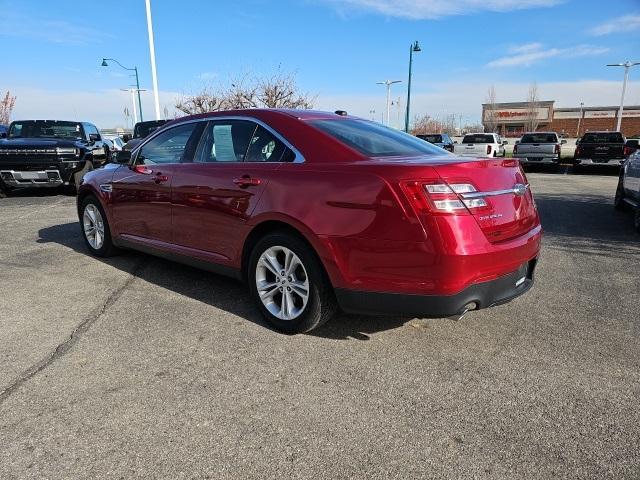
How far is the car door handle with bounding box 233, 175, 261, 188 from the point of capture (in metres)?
3.67

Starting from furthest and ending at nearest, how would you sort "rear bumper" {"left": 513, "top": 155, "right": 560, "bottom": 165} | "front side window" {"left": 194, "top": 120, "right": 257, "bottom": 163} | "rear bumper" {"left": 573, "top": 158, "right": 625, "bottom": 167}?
"rear bumper" {"left": 513, "top": 155, "right": 560, "bottom": 165}, "rear bumper" {"left": 573, "top": 158, "right": 625, "bottom": 167}, "front side window" {"left": 194, "top": 120, "right": 257, "bottom": 163}

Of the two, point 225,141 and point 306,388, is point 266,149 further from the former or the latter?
point 306,388

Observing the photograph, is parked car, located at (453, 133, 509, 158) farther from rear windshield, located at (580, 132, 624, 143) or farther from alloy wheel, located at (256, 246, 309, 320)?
alloy wheel, located at (256, 246, 309, 320)

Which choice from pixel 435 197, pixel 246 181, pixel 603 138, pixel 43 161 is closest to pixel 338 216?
pixel 435 197

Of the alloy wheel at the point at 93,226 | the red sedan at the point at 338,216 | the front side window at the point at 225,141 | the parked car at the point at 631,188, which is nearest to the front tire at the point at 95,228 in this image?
the alloy wheel at the point at 93,226

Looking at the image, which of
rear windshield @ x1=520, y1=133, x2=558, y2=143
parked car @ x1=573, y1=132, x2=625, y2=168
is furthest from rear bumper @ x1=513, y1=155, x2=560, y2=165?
rear windshield @ x1=520, y1=133, x2=558, y2=143

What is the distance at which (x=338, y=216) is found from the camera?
3164mm

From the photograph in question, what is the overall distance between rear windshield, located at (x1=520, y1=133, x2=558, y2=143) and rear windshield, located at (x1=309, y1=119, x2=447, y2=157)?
63.1 ft

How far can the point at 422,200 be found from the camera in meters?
2.88

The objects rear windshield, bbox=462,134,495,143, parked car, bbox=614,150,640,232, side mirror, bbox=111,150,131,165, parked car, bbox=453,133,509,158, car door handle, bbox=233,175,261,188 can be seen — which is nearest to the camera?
car door handle, bbox=233,175,261,188

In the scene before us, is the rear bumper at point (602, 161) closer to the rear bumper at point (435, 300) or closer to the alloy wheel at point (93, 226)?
the rear bumper at point (435, 300)

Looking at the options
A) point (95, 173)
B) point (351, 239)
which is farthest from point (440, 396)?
point (95, 173)

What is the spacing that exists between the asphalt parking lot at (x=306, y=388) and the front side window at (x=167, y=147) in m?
1.21

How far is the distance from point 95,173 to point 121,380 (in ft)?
11.4
